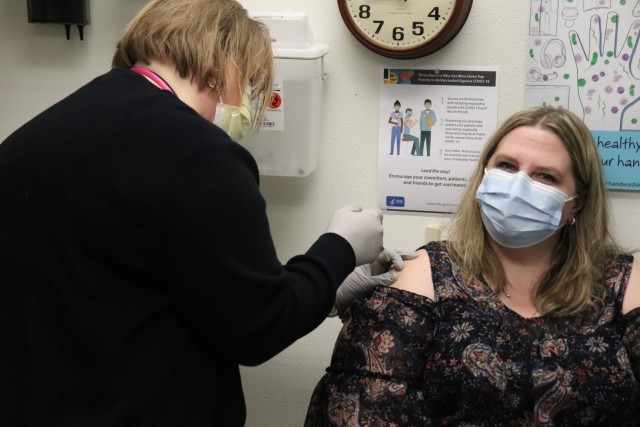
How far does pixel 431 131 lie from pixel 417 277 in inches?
18.3

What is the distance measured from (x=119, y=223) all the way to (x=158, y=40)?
33 centimetres

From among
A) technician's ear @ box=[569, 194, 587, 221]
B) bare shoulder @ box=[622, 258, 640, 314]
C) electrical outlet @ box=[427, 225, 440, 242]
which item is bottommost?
bare shoulder @ box=[622, 258, 640, 314]

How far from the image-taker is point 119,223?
42.0 inches

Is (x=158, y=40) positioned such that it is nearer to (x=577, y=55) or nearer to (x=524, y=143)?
(x=524, y=143)

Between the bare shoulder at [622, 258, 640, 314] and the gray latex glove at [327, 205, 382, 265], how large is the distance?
1.87ft

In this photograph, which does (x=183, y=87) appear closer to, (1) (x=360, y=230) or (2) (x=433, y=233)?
(1) (x=360, y=230)

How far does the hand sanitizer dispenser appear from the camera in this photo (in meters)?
1.93

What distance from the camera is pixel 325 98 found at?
206 centimetres

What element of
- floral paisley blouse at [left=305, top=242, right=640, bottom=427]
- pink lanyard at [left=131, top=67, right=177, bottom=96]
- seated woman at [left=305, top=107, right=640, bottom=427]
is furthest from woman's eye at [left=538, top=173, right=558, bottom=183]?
pink lanyard at [left=131, top=67, right=177, bottom=96]

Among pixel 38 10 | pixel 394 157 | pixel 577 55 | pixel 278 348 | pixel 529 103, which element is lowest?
pixel 278 348

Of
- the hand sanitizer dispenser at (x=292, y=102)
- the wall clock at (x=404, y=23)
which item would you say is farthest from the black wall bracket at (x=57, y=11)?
the wall clock at (x=404, y=23)

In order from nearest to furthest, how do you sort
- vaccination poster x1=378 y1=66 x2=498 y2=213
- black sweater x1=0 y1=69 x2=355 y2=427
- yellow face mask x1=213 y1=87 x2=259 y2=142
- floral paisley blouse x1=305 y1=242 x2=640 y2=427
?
black sweater x1=0 y1=69 x2=355 y2=427, yellow face mask x1=213 y1=87 x2=259 y2=142, floral paisley blouse x1=305 y1=242 x2=640 y2=427, vaccination poster x1=378 y1=66 x2=498 y2=213

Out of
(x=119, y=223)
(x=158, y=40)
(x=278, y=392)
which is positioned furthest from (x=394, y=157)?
(x=119, y=223)

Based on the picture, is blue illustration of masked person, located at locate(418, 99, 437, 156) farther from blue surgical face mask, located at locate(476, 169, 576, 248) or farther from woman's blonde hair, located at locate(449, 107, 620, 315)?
blue surgical face mask, located at locate(476, 169, 576, 248)
